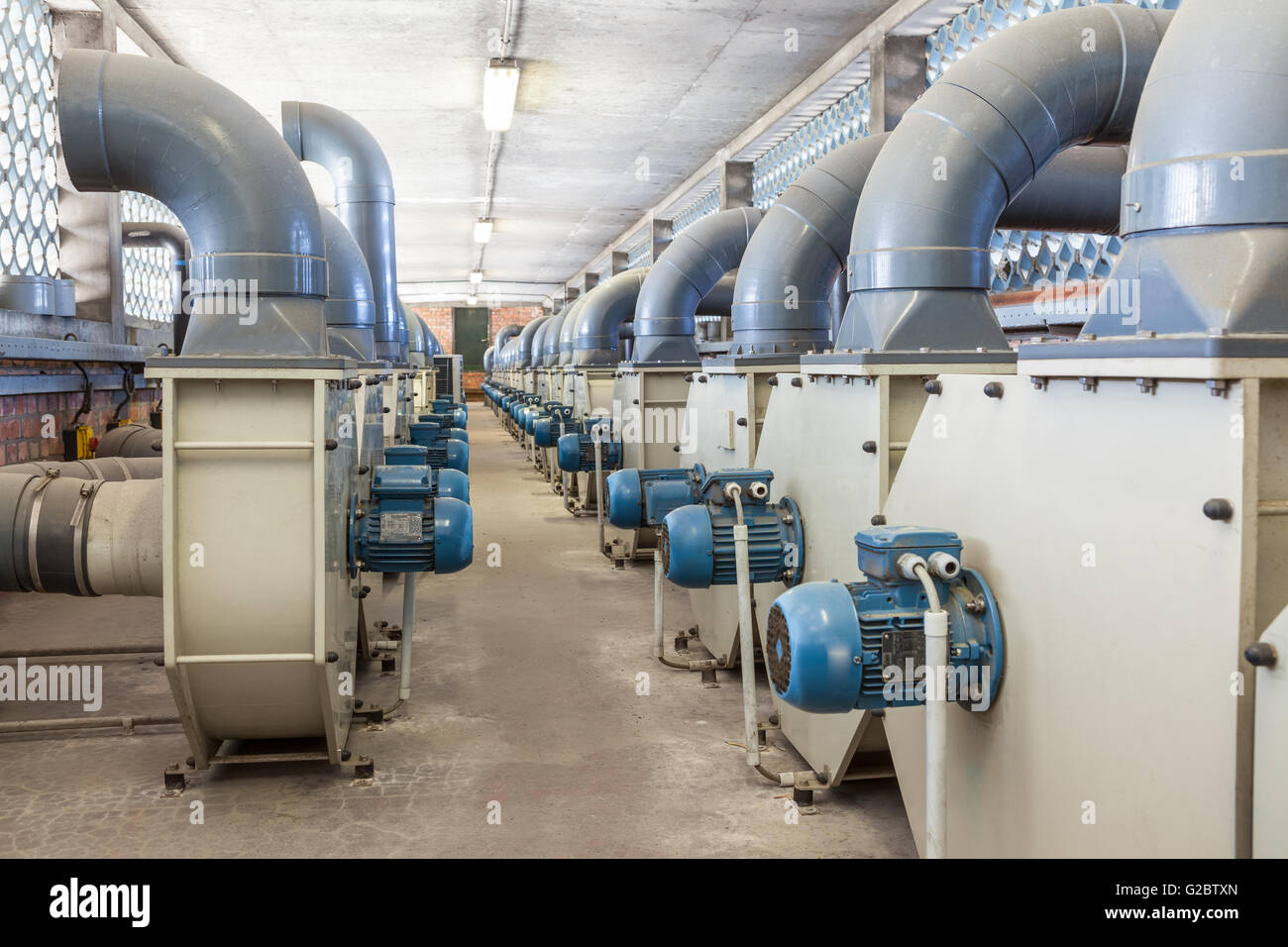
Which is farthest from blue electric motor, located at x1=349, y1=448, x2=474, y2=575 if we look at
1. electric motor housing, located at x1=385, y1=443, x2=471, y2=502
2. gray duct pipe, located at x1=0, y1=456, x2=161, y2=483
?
gray duct pipe, located at x1=0, y1=456, x2=161, y2=483

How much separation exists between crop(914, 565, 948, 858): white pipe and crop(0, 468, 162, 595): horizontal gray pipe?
7.90 ft

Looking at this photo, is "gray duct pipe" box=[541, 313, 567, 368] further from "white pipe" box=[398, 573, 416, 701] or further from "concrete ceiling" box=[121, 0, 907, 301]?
"white pipe" box=[398, 573, 416, 701]

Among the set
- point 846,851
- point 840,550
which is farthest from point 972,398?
point 846,851

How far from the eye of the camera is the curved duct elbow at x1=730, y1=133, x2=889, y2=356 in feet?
14.5

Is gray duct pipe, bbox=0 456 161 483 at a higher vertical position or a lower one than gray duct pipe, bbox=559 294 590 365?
lower

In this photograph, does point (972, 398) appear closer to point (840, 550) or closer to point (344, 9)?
point (840, 550)

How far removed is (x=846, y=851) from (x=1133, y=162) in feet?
6.00

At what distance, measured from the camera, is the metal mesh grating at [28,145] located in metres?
6.16

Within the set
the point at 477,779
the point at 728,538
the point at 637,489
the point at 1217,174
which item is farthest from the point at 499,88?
the point at 1217,174

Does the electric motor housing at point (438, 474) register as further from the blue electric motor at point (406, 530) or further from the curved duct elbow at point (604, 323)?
the curved duct elbow at point (604, 323)

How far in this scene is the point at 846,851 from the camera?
2.77m

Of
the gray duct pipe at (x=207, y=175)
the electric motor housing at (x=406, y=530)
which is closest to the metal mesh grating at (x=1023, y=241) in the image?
the electric motor housing at (x=406, y=530)

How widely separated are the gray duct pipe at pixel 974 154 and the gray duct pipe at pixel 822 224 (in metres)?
0.93

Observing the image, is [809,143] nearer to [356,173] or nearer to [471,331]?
[356,173]
